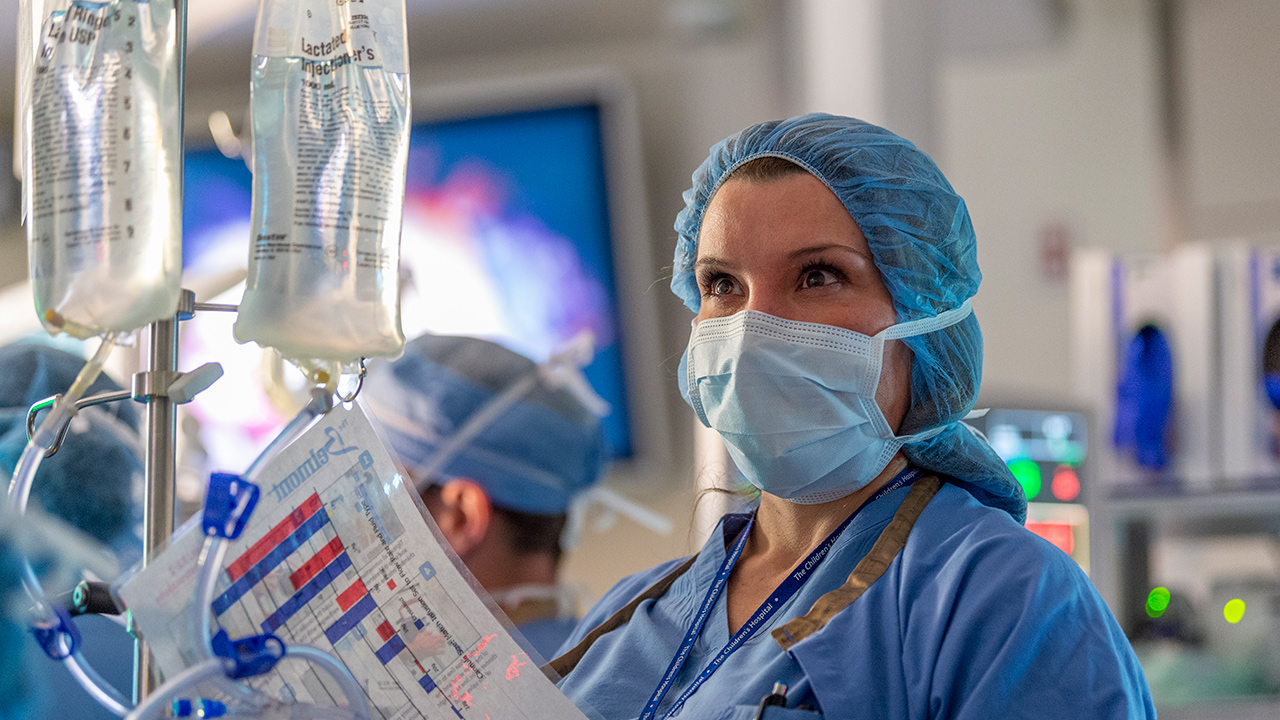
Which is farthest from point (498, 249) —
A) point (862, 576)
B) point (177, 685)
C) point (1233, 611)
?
point (177, 685)

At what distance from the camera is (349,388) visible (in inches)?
36.1

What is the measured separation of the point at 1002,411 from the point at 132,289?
6.71ft

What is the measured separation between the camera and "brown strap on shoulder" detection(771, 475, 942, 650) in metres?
0.98

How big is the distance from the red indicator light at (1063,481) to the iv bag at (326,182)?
77.1 inches

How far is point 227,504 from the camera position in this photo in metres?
0.75

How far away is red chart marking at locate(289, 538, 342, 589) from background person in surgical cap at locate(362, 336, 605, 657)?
1190 millimetres

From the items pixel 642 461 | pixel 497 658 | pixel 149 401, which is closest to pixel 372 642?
pixel 497 658

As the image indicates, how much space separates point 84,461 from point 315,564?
84 cm

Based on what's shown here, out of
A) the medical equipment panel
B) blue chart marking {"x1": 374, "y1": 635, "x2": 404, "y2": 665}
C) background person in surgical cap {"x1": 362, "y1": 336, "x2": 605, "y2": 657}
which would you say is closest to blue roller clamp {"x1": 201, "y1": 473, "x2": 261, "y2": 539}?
blue chart marking {"x1": 374, "y1": 635, "x2": 404, "y2": 665}

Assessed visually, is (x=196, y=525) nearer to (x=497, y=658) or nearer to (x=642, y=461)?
(x=497, y=658)

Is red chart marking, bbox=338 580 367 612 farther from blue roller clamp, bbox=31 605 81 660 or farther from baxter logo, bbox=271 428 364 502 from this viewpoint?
blue roller clamp, bbox=31 605 81 660

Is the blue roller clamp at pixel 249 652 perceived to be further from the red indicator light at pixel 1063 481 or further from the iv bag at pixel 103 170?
the red indicator light at pixel 1063 481

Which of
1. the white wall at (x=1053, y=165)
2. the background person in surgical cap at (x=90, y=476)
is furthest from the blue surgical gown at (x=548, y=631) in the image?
the white wall at (x=1053, y=165)

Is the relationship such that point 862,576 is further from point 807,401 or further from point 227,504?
point 227,504
